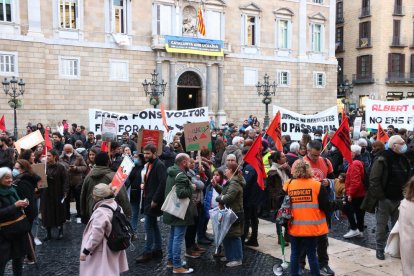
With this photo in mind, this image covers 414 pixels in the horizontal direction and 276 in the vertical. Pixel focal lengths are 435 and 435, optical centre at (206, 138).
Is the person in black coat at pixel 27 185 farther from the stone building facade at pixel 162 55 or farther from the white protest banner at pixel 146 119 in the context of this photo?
the stone building facade at pixel 162 55

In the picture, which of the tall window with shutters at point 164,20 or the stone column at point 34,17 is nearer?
the stone column at point 34,17

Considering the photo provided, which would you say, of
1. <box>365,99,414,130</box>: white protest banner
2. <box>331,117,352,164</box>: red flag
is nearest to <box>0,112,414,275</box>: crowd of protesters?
<box>331,117,352,164</box>: red flag

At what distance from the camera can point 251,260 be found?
6.86 metres

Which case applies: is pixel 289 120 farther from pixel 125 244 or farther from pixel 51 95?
pixel 51 95

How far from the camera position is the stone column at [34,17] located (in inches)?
910

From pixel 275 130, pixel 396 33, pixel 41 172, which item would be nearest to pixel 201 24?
pixel 275 130

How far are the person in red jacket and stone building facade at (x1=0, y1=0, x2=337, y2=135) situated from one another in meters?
19.6

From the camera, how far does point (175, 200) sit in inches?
247

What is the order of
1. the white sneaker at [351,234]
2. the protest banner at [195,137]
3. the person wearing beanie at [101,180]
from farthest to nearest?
the protest banner at [195,137], the white sneaker at [351,234], the person wearing beanie at [101,180]

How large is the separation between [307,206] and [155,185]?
2454 mm

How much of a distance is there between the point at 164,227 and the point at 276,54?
24.8m

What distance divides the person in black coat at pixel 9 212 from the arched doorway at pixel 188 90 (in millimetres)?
23425

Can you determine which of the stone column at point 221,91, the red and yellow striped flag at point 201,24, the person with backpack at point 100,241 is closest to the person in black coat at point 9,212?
the person with backpack at point 100,241

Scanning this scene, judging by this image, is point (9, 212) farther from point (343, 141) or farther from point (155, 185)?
point (343, 141)
